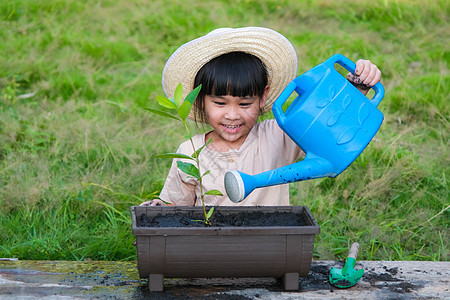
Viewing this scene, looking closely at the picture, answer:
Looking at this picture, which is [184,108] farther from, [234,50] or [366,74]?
[366,74]

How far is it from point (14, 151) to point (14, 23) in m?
2.27

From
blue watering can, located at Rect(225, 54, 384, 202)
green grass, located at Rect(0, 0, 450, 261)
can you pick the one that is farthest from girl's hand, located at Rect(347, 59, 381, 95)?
green grass, located at Rect(0, 0, 450, 261)

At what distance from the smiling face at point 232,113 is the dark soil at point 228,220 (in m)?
0.38

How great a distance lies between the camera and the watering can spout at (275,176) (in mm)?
1567

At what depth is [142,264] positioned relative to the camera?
1607mm

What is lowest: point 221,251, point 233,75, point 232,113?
point 221,251

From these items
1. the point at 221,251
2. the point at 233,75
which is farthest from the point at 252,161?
the point at 221,251

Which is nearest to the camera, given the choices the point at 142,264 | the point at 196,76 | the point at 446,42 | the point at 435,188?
the point at 142,264

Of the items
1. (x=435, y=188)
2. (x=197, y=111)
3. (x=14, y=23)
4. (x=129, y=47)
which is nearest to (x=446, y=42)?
(x=435, y=188)

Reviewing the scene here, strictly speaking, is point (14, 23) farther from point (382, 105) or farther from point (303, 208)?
point (303, 208)

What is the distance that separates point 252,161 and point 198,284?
1.90 ft

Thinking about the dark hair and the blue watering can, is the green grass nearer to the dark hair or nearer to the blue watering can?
the dark hair

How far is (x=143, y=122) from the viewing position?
3.81 m

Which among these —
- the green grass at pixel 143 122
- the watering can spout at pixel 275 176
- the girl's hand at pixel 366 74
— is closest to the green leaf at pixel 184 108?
the watering can spout at pixel 275 176
